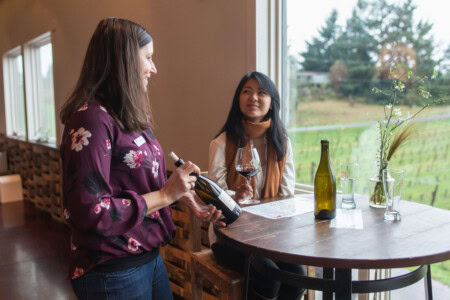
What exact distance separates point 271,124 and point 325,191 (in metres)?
0.73

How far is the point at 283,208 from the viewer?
170 cm

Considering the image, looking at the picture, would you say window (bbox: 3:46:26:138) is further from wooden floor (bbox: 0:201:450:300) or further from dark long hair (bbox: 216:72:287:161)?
dark long hair (bbox: 216:72:287:161)

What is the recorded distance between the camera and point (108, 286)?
1.16 metres

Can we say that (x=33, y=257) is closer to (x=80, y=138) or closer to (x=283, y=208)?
(x=283, y=208)

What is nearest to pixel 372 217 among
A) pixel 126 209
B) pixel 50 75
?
pixel 126 209

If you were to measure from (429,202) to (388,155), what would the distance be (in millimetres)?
469

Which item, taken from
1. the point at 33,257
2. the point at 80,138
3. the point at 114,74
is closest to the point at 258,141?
the point at 114,74

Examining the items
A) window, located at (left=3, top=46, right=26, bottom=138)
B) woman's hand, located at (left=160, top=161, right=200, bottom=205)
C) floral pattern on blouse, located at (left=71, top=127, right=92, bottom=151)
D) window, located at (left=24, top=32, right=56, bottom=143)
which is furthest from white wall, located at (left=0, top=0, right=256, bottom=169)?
window, located at (left=3, top=46, right=26, bottom=138)

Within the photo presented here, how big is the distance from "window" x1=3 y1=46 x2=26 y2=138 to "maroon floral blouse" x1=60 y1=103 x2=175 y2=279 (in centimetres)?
683

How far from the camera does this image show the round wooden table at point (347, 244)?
1.12m

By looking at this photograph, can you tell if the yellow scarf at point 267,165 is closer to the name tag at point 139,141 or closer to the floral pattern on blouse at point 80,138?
the name tag at point 139,141

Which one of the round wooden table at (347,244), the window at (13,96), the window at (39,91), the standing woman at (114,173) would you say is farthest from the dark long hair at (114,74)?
the window at (13,96)

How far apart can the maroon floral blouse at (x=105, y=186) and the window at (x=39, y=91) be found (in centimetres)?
527

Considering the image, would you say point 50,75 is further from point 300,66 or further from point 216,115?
point 300,66
